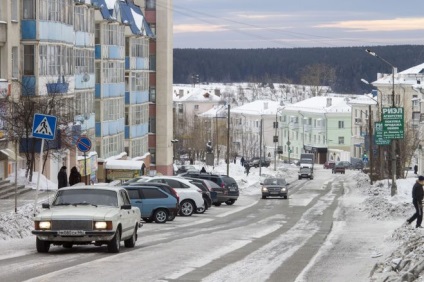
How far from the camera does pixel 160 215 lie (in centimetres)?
3953

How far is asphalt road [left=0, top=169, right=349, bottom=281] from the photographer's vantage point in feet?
63.8

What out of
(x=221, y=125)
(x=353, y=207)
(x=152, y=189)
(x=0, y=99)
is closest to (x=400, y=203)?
(x=353, y=207)

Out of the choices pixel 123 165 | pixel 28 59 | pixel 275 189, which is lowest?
pixel 275 189

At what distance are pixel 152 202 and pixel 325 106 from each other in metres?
147

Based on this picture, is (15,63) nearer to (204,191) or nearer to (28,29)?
(28,29)

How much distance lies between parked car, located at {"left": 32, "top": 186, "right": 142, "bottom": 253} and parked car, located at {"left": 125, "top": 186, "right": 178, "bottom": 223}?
46.1ft

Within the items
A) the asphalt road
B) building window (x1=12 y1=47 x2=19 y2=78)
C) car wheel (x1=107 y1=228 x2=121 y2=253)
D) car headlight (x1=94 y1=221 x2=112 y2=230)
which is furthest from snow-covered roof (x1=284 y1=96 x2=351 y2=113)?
car headlight (x1=94 y1=221 x2=112 y2=230)

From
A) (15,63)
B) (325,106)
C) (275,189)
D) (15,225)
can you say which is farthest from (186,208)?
(325,106)

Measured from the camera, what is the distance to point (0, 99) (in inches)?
1855

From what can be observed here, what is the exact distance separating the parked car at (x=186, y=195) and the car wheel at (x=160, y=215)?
625cm

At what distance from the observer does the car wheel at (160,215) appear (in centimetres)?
3944

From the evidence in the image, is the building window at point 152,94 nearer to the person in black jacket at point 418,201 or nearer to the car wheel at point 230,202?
the car wheel at point 230,202

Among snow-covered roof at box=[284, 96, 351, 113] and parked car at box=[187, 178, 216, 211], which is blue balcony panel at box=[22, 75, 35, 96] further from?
snow-covered roof at box=[284, 96, 351, 113]

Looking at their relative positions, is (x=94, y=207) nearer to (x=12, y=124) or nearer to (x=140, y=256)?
(x=140, y=256)
